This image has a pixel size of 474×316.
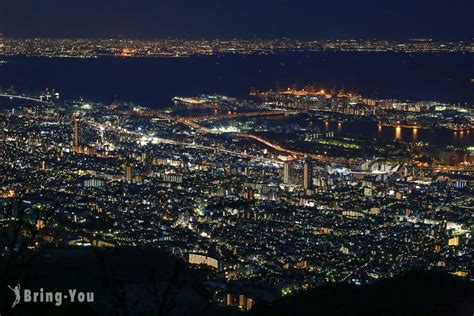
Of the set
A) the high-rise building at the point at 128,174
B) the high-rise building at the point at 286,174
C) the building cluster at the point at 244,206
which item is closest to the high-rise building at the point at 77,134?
the building cluster at the point at 244,206

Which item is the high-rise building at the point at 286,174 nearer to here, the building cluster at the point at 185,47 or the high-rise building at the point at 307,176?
the high-rise building at the point at 307,176

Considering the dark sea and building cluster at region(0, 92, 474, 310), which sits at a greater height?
building cluster at region(0, 92, 474, 310)

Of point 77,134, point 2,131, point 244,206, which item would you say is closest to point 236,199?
point 244,206

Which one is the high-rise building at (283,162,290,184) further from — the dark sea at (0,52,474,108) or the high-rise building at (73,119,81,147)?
the dark sea at (0,52,474,108)

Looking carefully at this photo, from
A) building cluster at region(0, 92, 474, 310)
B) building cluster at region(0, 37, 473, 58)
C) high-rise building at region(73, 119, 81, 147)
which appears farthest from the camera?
building cluster at region(0, 37, 473, 58)

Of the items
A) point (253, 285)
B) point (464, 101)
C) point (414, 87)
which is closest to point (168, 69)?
point (414, 87)

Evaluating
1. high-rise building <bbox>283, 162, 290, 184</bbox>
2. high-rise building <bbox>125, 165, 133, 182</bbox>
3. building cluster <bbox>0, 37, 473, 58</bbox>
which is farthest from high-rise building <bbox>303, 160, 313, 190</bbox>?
building cluster <bbox>0, 37, 473, 58</bbox>

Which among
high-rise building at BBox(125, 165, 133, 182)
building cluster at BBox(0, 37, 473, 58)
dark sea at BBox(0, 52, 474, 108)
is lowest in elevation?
dark sea at BBox(0, 52, 474, 108)

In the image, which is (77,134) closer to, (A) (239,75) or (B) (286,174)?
(B) (286,174)
